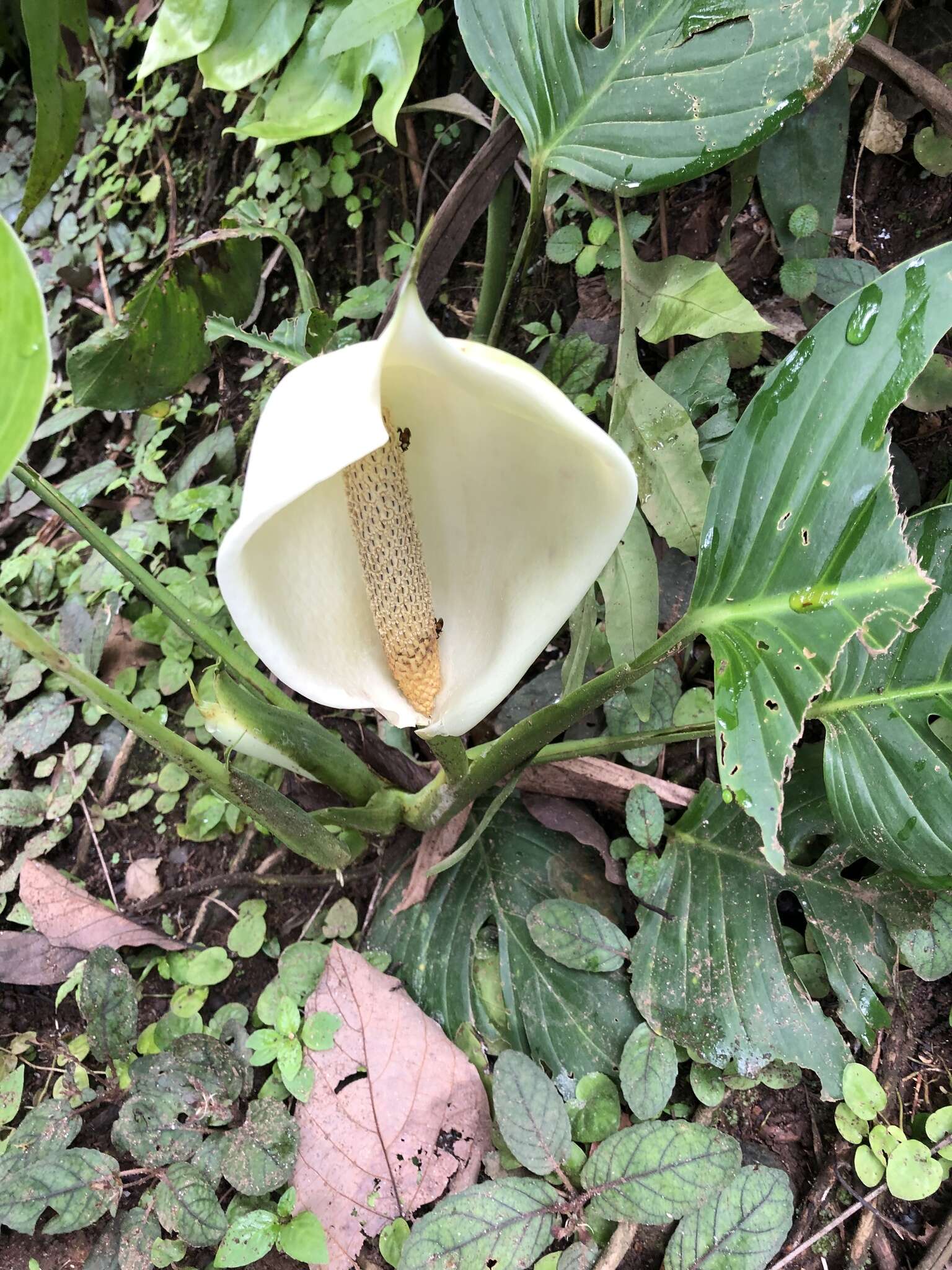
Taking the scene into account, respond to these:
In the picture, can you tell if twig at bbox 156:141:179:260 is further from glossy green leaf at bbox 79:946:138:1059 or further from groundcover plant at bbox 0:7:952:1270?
glossy green leaf at bbox 79:946:138:1059

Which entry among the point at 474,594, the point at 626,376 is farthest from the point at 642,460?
the point at 474,594

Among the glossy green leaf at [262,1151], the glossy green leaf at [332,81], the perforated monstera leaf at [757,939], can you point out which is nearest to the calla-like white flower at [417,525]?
the perforated monstera leaf at [757,939]

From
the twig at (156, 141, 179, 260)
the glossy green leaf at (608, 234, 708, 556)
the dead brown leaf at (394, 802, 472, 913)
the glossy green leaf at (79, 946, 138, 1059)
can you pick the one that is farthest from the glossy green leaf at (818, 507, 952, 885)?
the twig at (156, 141, 179, 260)

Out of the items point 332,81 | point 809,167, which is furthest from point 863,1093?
point 332,81

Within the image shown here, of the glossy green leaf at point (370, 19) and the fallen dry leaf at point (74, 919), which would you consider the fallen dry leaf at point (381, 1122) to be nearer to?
the fallen dry leaf at point (74, 919)

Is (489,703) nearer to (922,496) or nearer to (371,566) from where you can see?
(371,566)

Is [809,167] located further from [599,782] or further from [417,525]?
[599,782]
